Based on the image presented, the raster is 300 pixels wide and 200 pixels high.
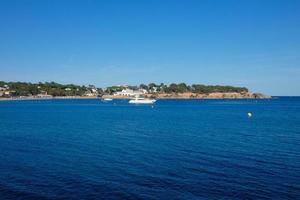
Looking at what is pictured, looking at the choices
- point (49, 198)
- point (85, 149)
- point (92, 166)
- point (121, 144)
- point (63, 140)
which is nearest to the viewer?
point (49, 198)

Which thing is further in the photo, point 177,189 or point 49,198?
point 177,189

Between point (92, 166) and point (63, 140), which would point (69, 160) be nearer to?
point (92, 166)

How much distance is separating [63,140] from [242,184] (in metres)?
30.4

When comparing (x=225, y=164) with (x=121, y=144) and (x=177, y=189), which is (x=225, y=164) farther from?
(x=121, y=144)

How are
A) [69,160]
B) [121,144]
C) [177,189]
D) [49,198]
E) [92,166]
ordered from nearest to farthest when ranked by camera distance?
[49,198], [177,189], [92,166], [69,160], [121,144]

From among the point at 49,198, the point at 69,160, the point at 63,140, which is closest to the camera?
the point at 49,198

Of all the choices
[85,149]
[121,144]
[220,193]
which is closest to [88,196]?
[220,193]

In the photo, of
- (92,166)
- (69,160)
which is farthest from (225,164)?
(69,160)

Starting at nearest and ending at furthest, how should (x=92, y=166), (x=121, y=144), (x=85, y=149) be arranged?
(x=92, y=166), (x=85, y=149), (x=121, y=144)

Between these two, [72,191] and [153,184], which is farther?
[153,184]

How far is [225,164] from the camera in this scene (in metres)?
33.3

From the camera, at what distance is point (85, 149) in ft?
140

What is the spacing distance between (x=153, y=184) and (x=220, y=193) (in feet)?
15.6

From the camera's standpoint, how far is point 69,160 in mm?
35625
